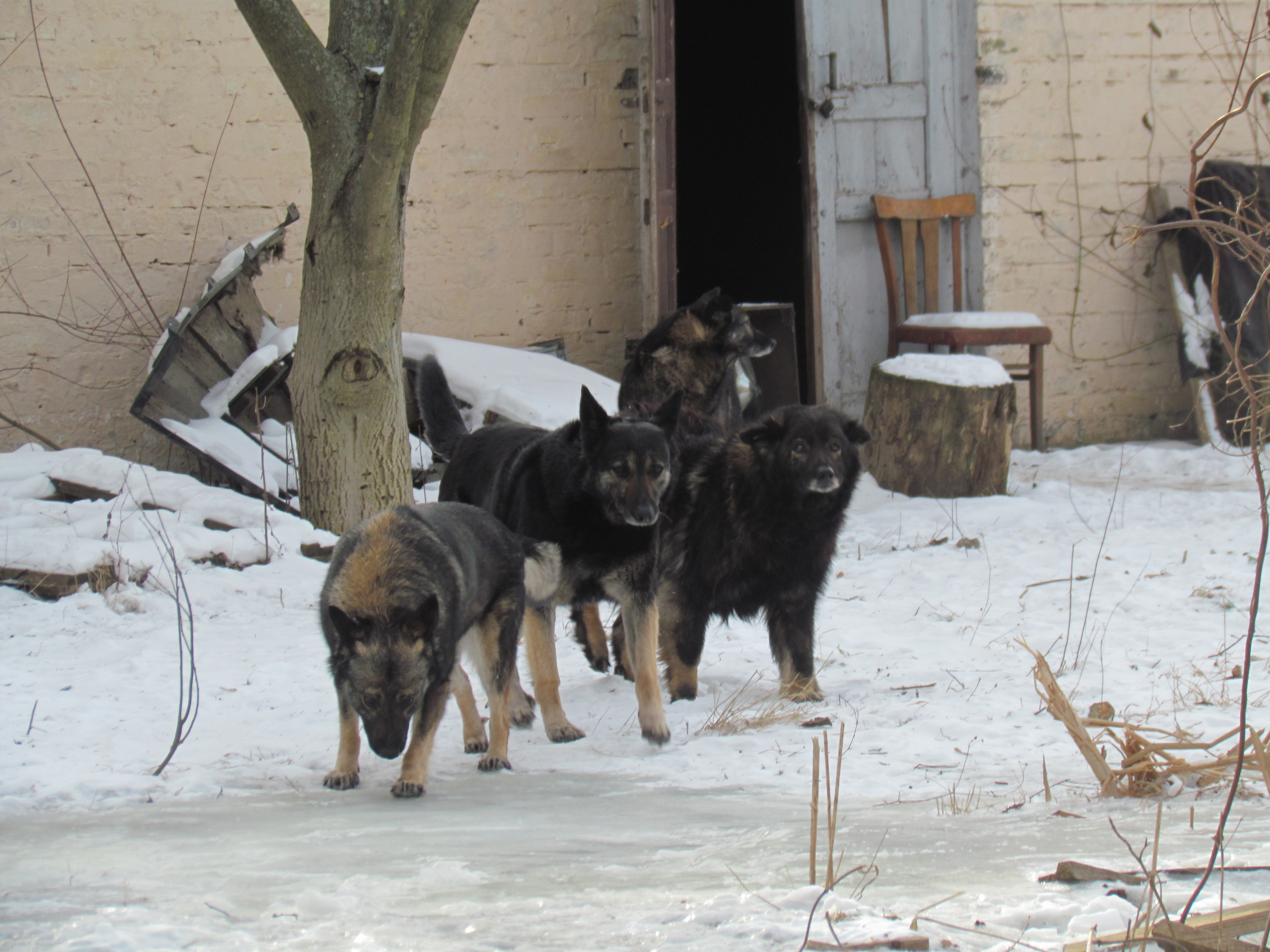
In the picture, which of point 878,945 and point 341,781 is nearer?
point 878,945

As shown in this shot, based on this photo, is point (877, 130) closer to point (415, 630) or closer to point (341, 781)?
point (415, 630)

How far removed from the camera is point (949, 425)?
7.63 meters

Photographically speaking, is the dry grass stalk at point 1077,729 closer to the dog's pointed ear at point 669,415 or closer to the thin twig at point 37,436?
the dog's pointed ear at point 669,415

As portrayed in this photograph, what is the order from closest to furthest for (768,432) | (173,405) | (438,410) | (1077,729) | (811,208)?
(1077,729) < (768,432) < (438,410) < (173,405) < (811,208)

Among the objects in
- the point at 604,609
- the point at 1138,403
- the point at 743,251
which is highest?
the point at 743,251

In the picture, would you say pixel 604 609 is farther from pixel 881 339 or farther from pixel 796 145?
pixel 796 145

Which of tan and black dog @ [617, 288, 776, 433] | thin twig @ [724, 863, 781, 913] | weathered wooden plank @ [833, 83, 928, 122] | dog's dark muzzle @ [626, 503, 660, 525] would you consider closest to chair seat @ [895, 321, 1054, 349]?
weathered wooden plank @ [833, 83, 928, 122]

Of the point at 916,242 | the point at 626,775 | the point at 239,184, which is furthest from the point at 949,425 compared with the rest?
the point at 239,184

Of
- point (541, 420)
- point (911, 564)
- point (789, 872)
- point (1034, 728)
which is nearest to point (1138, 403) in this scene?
point (911, 564)

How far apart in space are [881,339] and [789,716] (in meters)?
5.68

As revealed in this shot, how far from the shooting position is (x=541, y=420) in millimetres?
7293

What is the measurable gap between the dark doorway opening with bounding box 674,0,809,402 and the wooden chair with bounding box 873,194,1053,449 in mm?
3942

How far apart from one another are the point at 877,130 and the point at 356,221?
4891 mm

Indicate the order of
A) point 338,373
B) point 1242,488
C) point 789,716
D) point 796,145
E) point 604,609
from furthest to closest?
point 796,145 → point 1242,488 → point 604,609 → point 338,373 → point 789,716
